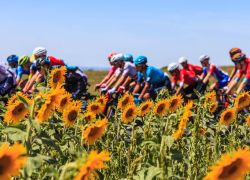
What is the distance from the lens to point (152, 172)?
2.27 meters

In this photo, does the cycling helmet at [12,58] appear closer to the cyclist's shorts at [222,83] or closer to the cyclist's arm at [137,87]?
the cyclist's arm at [137,87]

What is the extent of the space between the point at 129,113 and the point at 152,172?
2.33 metres

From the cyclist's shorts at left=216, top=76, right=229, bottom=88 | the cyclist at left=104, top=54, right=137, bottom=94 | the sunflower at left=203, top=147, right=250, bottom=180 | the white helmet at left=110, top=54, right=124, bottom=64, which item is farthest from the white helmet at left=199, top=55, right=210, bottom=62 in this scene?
the sunflower at left=203, top=147, right=250, bottom=180

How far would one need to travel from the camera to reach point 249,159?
1704mm

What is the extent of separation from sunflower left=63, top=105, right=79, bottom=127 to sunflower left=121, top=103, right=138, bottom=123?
1.00 meters

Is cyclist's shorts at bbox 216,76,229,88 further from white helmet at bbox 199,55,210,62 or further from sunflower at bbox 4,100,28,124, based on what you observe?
sunflower at bbox 4,100,28,124

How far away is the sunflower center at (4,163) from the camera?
145 cm

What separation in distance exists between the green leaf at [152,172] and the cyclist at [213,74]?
7.33 m

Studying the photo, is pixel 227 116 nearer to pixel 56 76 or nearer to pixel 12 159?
pixel 56 76

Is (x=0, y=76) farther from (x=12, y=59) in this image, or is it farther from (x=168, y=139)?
(x=168, y=139)

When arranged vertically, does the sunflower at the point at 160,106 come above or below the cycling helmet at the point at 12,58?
below

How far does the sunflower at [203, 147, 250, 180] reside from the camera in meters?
1.61

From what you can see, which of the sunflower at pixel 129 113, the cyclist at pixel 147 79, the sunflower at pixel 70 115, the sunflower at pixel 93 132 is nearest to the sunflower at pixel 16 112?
the sunflower at pixel 93 132

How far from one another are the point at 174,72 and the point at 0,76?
5.17 meters
